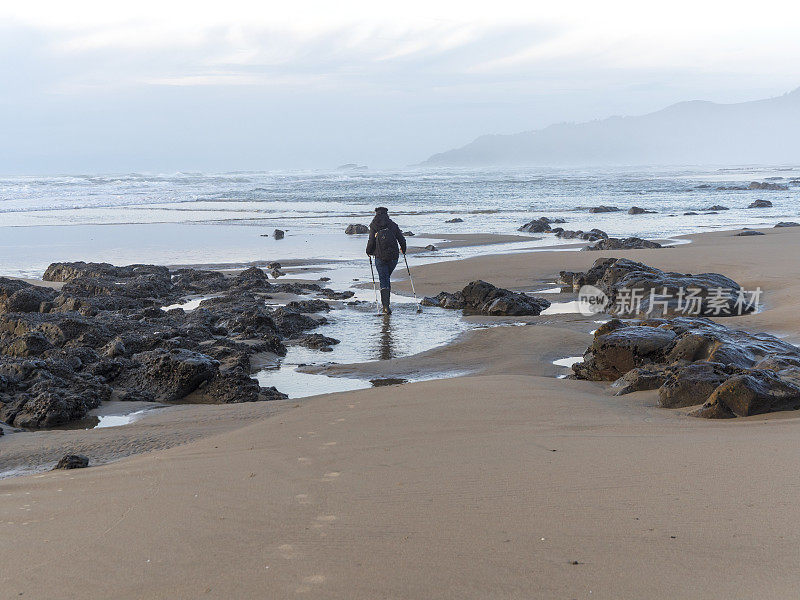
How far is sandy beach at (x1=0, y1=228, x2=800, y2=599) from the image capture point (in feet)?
8.85

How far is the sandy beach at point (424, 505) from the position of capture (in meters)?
2.70

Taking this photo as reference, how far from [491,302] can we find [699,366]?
614 cm

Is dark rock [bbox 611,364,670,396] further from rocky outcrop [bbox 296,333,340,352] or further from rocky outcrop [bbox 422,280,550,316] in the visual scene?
rocky outcrop [bbox 422,280,550,316]

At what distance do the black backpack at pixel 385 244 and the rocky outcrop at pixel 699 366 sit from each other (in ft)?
17.7

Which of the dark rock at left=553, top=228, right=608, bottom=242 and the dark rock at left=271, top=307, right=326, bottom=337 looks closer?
the dark rock at left=271, top=307, right=326, bottom=337

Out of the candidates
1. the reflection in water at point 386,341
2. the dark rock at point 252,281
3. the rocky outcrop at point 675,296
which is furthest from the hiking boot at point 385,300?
the rocky outcrop at point 675,296

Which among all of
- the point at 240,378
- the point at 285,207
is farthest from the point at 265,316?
the point at 285,207

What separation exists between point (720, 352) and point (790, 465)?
274 centimetres

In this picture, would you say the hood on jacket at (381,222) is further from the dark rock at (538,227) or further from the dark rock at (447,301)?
the dark rock at (538,227)

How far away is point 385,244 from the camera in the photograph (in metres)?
13.0

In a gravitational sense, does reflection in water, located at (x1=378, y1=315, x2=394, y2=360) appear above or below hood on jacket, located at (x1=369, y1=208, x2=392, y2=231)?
below

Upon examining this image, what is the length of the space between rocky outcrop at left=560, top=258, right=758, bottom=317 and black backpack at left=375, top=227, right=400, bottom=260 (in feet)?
12.0

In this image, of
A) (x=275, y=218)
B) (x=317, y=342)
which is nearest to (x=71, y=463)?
(x=317, y=342)

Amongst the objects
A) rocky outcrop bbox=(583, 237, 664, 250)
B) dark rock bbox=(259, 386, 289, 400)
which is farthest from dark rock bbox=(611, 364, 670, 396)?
rocky outcrop bbox=(583, 237, 664, 250)
